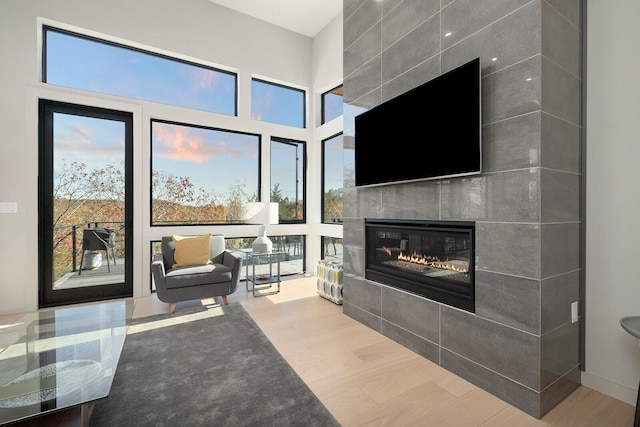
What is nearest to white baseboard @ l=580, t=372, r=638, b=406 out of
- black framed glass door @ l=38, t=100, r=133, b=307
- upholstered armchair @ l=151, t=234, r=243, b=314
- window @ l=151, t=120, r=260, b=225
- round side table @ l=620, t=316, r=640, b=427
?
round side table @ l=620, t=316, r=640, b=427

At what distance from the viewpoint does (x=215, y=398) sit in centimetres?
178

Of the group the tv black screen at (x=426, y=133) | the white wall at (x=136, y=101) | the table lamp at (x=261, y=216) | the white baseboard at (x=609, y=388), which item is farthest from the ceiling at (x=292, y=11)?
the white baseboard at (x=609, y=388)

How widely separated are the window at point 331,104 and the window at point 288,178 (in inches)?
24.6

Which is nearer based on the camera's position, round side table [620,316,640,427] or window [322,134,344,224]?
round side table [620,316,640,427]

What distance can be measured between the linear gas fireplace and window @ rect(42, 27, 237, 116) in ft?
10.4

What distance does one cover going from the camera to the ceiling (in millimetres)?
4266

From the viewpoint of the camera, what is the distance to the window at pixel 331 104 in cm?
470

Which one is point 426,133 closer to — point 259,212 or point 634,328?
point 634,328

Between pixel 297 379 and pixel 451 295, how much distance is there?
118cm

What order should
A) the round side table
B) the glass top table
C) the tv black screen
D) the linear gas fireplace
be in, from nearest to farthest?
the glass top table → the round side table → the tv black screen → the linear gas fireplace

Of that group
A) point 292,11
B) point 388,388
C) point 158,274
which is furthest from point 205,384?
point 292,11

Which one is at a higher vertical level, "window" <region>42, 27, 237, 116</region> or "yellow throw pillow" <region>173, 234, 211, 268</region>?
Result: "window" <region>42, 27, 237, 116</region>

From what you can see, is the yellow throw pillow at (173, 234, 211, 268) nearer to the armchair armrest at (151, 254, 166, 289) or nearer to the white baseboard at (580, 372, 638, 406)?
the armchair armrest at (151, 254, 166, 289)

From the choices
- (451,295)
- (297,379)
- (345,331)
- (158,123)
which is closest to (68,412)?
(297,379)
